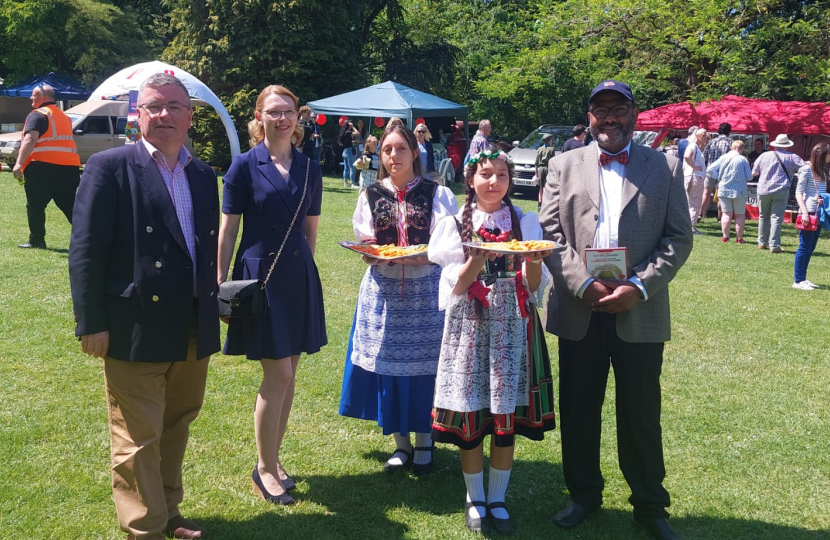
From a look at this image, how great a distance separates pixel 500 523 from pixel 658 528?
778 millimetres

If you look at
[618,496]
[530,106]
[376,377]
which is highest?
[530,106]

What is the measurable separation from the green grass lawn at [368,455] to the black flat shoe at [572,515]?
56 millimetres

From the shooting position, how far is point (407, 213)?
4.39 metres

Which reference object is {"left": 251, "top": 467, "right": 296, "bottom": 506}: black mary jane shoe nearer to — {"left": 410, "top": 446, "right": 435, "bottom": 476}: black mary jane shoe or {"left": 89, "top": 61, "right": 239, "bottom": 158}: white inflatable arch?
{"left": 410, "top": 446, "right": 435, "bottom": 476}: black mary jane shoe

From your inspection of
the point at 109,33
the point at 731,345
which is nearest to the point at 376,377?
the point at 731,345

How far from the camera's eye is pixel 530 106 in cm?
3203

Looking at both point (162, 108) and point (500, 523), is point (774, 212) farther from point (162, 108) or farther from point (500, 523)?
point (162, 108)

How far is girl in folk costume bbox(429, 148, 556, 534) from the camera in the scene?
3711 mm

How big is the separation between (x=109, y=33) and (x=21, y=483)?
36841 millimetres

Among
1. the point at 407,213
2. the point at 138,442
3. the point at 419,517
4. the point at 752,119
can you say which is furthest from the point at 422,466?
the point at 752,119

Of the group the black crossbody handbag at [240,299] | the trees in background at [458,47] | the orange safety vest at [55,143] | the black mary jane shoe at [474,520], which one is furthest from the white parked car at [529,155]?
the black crossbody handbag at [240,299]

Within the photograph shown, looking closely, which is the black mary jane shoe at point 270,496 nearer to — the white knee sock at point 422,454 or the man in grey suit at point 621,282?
the white knee sock at point 422,454

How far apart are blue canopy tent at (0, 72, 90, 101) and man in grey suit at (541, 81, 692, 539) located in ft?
120

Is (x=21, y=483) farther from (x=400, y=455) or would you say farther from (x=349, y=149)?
(x=349, y=149)
